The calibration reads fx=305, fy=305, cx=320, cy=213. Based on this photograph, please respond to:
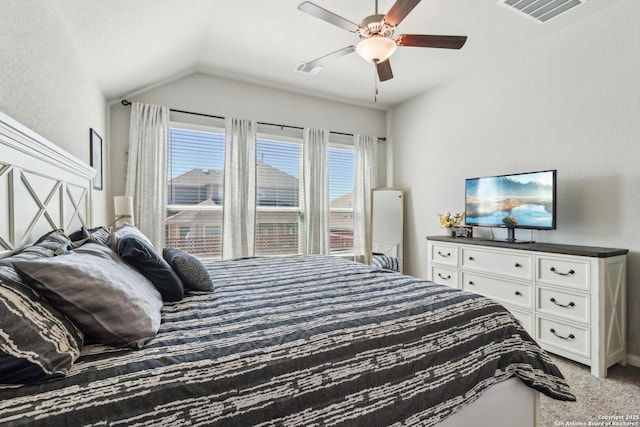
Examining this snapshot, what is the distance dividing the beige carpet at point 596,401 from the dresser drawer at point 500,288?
21.7 inches

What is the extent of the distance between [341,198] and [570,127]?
2.70m

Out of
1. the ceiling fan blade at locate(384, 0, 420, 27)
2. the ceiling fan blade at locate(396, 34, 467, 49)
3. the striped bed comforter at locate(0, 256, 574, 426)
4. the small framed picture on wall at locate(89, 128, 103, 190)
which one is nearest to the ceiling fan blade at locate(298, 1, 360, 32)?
the ceiling fan blade at locate(384, 0, 420, 27)

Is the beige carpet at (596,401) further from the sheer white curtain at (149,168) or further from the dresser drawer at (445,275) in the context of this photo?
the sheer white curtain at (149,168)

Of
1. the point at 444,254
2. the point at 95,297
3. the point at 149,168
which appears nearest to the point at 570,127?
the point at 444,254

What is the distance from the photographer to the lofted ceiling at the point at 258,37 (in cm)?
216

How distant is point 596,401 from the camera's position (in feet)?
6.13

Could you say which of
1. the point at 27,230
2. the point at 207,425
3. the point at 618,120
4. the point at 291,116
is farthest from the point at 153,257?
the point at 618,120

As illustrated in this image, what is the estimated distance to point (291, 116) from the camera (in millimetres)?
4148

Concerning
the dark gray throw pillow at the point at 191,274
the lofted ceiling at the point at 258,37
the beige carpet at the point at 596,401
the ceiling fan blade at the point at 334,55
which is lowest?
the beige carpet at the point at 596,401

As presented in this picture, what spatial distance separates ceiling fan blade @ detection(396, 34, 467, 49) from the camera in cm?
205

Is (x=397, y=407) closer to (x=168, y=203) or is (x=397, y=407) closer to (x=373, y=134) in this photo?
(x=168, y=203)

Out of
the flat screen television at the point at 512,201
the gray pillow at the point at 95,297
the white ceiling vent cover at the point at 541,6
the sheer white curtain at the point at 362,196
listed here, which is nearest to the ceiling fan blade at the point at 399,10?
the white ceiling vent cover at the point at 541,6

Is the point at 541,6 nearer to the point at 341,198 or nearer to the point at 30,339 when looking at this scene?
the point at 341,198

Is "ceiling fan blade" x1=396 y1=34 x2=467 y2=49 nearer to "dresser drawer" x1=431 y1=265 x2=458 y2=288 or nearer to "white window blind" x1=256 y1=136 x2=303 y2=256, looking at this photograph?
"dresser drawer" x1=431 y1=265 x2=458 y2=288
